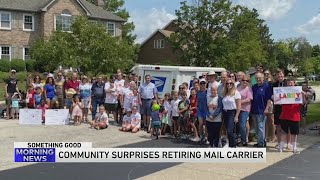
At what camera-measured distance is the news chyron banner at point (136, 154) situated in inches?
306

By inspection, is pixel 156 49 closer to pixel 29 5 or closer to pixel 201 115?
pixel 29 5

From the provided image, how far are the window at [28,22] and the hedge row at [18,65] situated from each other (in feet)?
16.8

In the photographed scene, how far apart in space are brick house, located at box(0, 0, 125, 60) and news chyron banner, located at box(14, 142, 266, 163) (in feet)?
113

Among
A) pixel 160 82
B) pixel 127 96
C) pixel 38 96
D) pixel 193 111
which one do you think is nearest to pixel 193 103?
pixel 193 111

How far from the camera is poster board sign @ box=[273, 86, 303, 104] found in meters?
10.0

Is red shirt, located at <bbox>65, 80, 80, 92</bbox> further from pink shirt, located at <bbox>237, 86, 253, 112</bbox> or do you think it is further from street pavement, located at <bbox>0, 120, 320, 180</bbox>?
pink shirt, located at <bbox>237, 86, 253, 112</bbox>

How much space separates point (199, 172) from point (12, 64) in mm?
33421

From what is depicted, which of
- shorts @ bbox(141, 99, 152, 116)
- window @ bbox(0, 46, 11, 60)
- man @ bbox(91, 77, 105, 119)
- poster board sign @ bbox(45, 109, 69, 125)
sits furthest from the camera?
window @ bbox(0, 46, 11, 60)

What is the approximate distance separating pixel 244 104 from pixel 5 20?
119 feet

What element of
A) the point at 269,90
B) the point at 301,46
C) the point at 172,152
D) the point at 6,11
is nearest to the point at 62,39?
the point at 6,11

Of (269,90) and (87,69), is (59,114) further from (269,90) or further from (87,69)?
(87,69)

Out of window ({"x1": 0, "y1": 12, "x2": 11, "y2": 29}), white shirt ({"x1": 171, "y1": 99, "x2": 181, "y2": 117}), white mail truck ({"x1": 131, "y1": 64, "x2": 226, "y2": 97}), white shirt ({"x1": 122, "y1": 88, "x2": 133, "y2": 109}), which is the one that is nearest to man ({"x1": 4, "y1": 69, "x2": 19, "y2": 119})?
white shirt ({"x1": 122, "y1": 88, "x2": 133, "y2": 109})

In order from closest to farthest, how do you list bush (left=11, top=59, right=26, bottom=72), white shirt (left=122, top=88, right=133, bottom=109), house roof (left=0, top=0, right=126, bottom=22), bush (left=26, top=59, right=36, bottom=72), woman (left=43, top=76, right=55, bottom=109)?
white shirt (left=122, top=88, right=133, bottom=109) → woman (left=43, top=76, right=55, bottom=109) → bush (left=11, top=59, right=26, bottom=72) → bush (left=26, top=59, right=36, bottom=72) → house roof (left=0, top=0, right=126, bottom=22)

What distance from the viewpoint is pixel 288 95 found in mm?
10109
